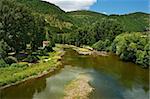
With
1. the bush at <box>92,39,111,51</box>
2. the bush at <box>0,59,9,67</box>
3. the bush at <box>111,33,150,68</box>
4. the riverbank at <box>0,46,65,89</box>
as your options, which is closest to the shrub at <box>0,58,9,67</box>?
the bush at <box>0,59,9,67</box>

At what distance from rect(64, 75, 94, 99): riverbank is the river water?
3.16ft

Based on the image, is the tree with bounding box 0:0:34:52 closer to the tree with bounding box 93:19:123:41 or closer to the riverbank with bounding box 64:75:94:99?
the riverbank with bounding box 64:75:94:99

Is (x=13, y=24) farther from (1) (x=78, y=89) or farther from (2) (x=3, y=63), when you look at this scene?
(1) (x=78, y=89)

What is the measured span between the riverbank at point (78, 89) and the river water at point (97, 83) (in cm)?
96

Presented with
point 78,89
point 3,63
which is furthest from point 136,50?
point 3,63

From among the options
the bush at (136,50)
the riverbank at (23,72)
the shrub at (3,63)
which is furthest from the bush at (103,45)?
the shrub at (3,63)

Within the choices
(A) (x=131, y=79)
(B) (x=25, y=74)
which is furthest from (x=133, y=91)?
(B) (x=25, y=74)

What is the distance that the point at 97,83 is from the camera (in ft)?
191

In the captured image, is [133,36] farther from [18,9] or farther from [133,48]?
[18,9]

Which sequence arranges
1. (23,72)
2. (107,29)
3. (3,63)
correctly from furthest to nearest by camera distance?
(107,29) < (3,63) < (23,72)

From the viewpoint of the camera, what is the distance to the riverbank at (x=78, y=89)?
47.9m

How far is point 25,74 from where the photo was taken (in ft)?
191

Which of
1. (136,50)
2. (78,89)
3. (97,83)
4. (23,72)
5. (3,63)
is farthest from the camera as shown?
(136,50)

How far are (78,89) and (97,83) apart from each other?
7201mm
